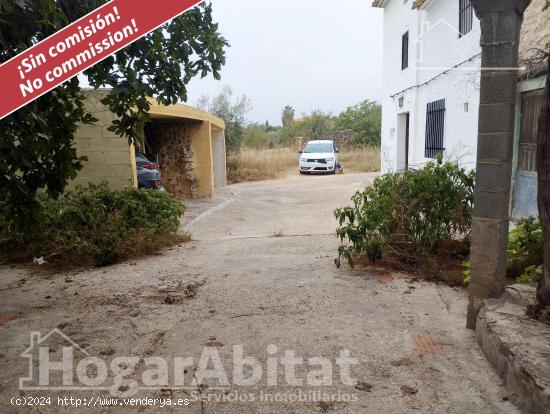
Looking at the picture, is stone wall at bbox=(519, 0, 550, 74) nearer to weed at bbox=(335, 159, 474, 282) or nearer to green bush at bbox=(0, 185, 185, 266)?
weed at bbox=(335, 159, 474, 282)

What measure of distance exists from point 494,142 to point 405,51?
33.0 ft

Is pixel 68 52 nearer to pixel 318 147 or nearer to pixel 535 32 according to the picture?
pixel 535 32

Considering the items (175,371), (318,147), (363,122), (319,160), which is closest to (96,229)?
(175,371)

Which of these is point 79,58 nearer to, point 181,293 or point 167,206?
point 181,293

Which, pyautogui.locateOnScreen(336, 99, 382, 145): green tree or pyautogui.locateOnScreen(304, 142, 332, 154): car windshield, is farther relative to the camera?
pyautogui.locateOnScreen(336, 99, 382, 145): green tree

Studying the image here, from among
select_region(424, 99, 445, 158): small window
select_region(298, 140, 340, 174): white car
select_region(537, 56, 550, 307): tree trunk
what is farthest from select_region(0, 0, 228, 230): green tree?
select_region(298, 140, 340, 174): white car

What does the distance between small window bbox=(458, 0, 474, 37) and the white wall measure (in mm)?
129

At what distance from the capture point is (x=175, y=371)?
2824 millimetres

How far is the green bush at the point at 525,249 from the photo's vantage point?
154 inches

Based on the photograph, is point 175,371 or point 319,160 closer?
point 175,371

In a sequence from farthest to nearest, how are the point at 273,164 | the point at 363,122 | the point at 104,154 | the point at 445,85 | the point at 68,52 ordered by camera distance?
the point at 363,122 → the point at 273,164 → the point at 445,85 → the point at 104,154 → the point at 68,52

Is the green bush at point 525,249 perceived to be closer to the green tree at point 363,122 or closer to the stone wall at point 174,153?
the stone wall at point 174,153

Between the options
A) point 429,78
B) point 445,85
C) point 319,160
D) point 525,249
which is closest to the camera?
point 525,249

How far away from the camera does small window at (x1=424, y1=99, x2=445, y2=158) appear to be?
30.1 ft
